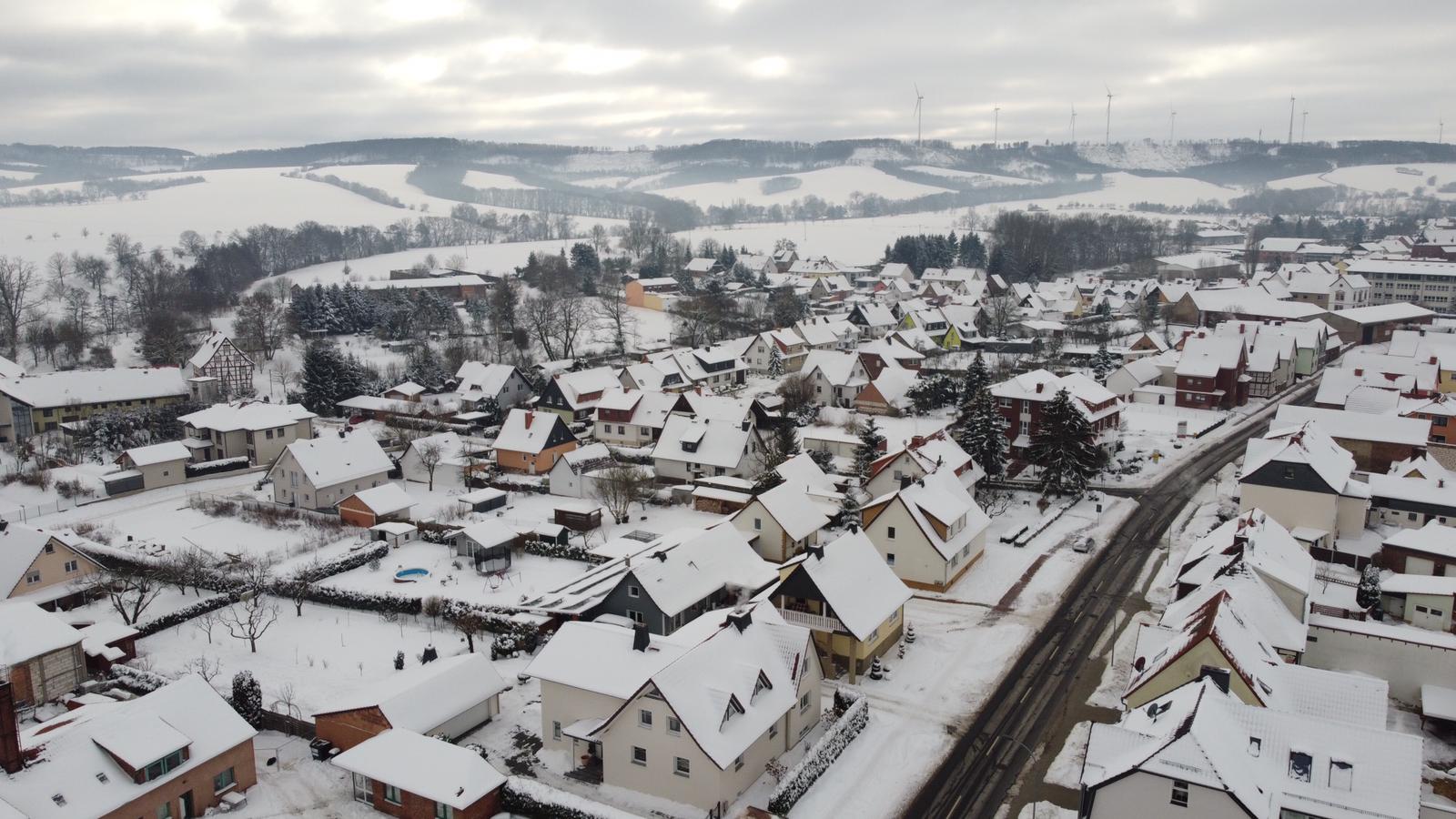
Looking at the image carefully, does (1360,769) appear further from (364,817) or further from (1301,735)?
(364,817)

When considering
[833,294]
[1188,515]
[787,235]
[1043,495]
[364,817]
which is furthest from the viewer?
[787,235]

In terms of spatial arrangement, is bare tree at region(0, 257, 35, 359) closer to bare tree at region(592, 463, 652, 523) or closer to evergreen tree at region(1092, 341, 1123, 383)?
bare tree at region(592, 463, 652, 523)

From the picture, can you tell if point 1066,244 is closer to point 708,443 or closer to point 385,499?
point 708,443

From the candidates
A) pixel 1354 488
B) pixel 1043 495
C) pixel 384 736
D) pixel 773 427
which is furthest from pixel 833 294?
pixel 384 736

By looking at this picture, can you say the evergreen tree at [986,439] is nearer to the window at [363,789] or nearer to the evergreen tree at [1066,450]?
the evergreen tree at [1066,450]

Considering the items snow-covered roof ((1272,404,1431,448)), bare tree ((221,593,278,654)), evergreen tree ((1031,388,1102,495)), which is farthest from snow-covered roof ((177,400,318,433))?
snow-covered roof ((1272,404,1431,448))
